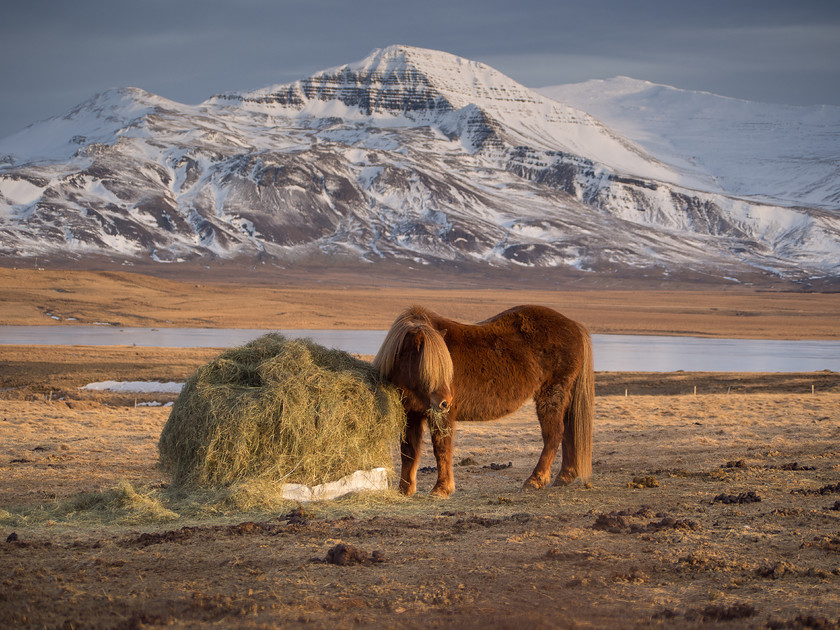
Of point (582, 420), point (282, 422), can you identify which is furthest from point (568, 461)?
point (282, 422)

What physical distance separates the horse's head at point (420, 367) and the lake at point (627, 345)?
29.7 metres

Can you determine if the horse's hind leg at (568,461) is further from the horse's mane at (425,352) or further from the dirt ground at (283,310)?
the dirt ground at (283,310)

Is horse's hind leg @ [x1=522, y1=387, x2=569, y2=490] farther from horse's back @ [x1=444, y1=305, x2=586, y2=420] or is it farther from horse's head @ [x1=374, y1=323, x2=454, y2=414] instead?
horse's head @ [x1=374, y1=323, x2=454, y2=414]

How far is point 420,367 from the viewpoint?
928cm

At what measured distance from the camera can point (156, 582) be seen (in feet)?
20.3

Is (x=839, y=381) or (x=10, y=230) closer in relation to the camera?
(x=839, y=381)

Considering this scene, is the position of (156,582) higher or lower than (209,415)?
lower

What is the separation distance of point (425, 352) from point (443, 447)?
1278 millimetres

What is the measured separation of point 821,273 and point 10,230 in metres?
179

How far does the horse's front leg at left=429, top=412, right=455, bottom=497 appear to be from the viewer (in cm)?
968

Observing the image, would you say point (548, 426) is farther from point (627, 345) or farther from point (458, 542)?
point (627, 345)

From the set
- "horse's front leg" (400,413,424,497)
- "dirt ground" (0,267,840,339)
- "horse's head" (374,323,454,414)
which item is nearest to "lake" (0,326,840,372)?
"dirt ground" (0,267,840,339)

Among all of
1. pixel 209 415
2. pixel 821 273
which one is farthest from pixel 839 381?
pixel 821 273

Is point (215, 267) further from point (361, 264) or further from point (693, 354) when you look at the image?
point (693, 354)
